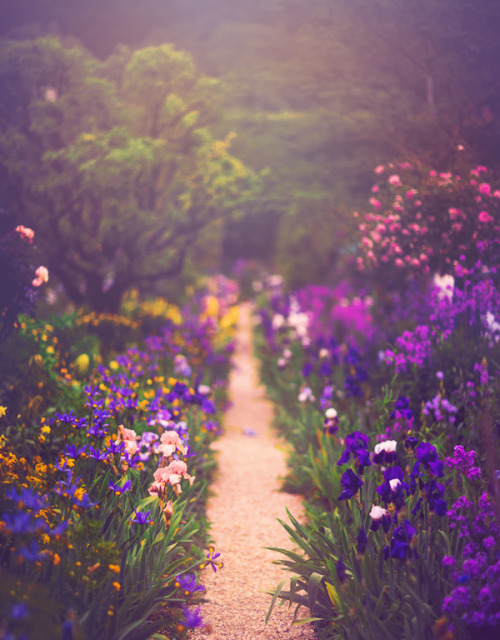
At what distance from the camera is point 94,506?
3.13 m

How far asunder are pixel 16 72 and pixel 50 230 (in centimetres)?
246

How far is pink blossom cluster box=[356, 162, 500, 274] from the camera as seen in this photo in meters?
5.71

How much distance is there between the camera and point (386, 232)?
691 cm

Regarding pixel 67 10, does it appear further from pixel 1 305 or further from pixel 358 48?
pixel 1 305

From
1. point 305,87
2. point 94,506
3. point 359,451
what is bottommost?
point 94,506

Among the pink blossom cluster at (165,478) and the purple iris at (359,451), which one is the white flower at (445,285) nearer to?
the purple iris at (359,451)

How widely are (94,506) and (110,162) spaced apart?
630 centimetres

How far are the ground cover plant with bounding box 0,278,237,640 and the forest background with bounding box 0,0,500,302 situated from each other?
3.57 metres

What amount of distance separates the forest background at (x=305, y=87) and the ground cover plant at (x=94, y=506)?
3.57m

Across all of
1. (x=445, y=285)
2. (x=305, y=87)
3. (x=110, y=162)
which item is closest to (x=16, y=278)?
(x=110, y=162)

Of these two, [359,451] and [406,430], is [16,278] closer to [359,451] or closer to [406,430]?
[359,451]

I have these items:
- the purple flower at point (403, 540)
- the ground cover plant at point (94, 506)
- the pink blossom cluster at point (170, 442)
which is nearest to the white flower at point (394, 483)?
the purple flower at point (403, 540)

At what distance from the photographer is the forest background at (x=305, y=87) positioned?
21.6 feet

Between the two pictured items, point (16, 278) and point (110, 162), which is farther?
point (110, 162)
